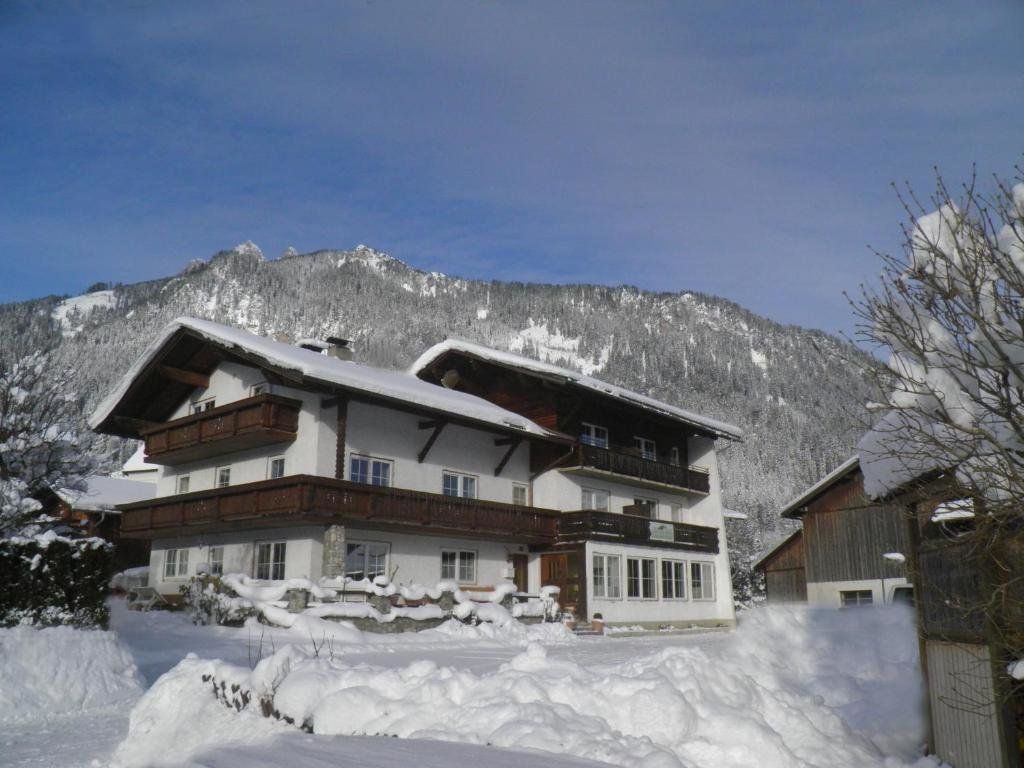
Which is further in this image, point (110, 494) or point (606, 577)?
point (110, 494)

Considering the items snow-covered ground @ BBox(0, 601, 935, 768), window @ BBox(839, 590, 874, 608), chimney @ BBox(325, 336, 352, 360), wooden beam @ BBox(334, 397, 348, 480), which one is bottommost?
snow-covered ground @ BBox(0, 601, 935, 768)

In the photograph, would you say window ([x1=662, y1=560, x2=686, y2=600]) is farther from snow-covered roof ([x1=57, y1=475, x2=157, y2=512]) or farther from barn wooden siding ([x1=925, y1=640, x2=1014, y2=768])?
barn wooden siding ([x1=925, y1=640, x2=1014, y2=768])

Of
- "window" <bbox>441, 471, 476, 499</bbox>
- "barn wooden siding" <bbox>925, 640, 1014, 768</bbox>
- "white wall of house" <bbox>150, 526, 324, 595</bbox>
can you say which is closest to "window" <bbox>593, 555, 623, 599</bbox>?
"window" <bbox>441, 471, 476, 499</bbox>

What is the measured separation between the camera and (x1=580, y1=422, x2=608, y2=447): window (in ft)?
113

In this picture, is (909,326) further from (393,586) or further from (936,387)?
(393,586)

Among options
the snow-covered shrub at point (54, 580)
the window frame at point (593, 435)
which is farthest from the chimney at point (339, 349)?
the snow-covered shrub at point (54, 580)

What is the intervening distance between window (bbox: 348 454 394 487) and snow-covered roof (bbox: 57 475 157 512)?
18.3 metres

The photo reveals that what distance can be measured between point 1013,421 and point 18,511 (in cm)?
1594

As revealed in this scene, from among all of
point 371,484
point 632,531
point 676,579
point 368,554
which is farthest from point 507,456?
point 676,579

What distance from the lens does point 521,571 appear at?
31531 millimetres

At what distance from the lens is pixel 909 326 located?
21.4ft

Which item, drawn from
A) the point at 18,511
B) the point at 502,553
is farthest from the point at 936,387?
the point at 502,553

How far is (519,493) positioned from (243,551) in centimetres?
1022

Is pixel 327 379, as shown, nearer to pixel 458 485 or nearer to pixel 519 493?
pixel 458 485
